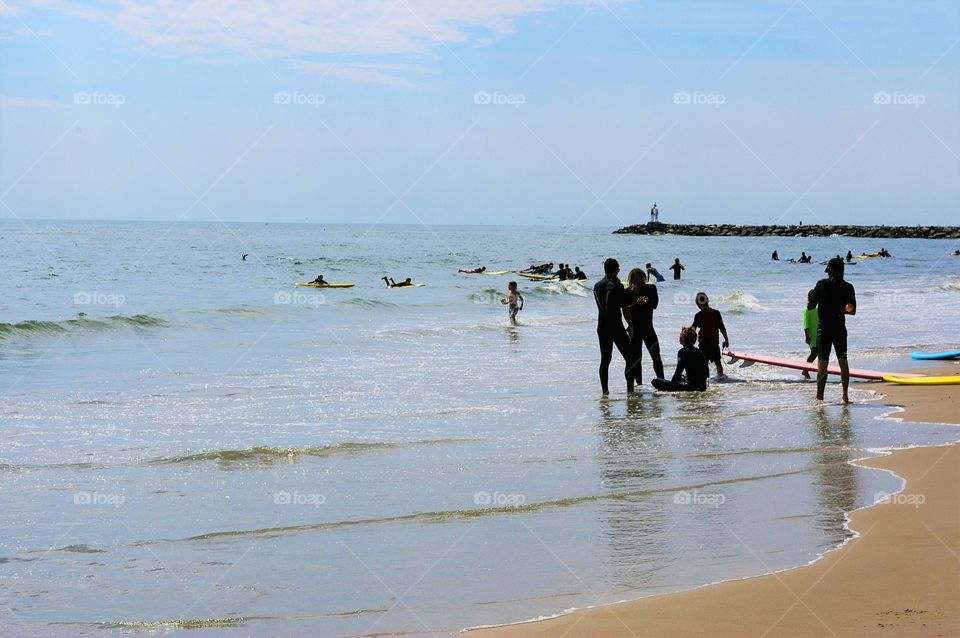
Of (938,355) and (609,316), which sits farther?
(938,355)

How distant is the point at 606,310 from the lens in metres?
12.7

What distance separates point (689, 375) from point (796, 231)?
137 meters

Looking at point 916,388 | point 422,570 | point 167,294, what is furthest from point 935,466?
point 167,294

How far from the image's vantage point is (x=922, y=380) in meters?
13.6

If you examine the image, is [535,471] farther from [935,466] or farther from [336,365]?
[336,365]

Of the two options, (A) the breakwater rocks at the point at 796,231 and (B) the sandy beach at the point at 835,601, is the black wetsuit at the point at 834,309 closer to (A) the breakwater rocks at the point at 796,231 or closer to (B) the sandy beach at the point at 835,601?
(B) the sandy beach at the point at 835,601

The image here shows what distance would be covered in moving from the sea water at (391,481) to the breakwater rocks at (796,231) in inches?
4720

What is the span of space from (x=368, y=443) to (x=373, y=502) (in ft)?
7.87

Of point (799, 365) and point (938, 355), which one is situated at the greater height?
point (799, 365)

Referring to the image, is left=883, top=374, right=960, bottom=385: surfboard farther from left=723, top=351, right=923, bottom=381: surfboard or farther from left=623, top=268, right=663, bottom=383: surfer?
left=623, top=268, right=663, bottom=383: surfer

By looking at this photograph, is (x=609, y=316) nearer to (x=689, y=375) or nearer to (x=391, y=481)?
(x=689, y=375)

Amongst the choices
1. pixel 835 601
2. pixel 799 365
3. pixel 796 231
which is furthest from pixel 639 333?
pixel 796 231

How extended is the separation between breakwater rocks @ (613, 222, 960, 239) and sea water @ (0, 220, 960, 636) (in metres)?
120

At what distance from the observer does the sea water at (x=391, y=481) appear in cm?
528
